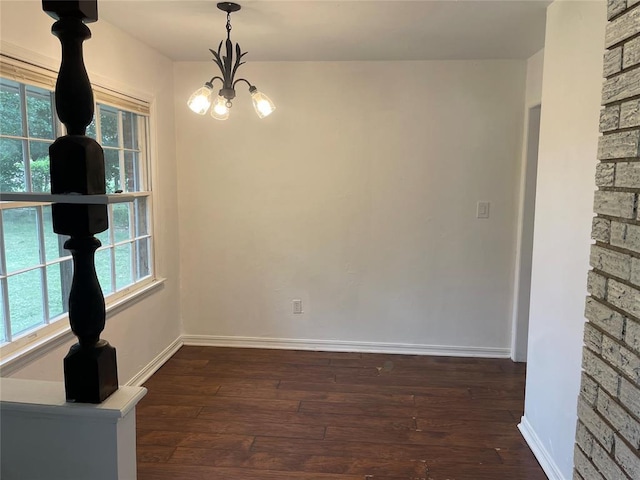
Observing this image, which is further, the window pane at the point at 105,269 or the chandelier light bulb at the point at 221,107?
the window pane at the point at 105,269

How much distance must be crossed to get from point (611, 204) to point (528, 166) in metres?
2.06

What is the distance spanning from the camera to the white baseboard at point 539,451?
2.23 metres

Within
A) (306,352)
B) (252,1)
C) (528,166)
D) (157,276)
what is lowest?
Answer: (306,352)

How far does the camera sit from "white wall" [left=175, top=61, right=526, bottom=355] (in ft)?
11.8

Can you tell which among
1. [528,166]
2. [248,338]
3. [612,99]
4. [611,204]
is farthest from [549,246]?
[248,338]

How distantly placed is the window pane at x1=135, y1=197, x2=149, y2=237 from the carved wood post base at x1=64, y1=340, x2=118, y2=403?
2.32 m

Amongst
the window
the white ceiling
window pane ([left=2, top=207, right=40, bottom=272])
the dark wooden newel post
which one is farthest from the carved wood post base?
the white ceiling

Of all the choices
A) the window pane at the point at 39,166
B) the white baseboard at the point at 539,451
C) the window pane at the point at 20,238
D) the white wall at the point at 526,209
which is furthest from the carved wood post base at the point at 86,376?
the white wall at the point at 526,209

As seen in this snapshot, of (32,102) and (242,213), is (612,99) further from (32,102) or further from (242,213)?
(242,213)

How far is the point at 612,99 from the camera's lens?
1594 mm

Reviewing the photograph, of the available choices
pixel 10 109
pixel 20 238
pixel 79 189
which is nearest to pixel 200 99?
pixel 10 109

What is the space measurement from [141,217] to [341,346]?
1.92m

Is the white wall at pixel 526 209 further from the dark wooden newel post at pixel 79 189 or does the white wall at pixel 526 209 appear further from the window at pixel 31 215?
the dark wooden newel post at pixel 79 189

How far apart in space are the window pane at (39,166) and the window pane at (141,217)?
1008mm
